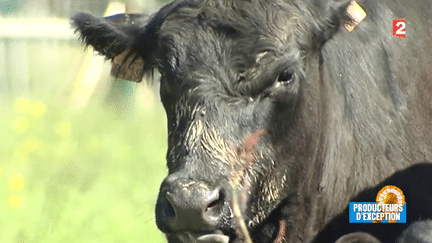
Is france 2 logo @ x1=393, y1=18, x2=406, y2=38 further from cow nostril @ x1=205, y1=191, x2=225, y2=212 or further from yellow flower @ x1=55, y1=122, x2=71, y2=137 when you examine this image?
yellow flower @ x1=55, y1=122, x2=71, y2=137

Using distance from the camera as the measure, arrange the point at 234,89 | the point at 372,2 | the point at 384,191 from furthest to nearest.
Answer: the point at 372,2 < the point at 384,191 < the point at 234,89

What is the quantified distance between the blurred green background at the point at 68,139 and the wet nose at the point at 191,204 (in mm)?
1237

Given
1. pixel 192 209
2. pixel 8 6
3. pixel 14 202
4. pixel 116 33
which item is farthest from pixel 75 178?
pixel 8 6

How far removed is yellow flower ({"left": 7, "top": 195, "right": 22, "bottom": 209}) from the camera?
19.2 feet

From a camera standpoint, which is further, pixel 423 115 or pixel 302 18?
pixel 423 115

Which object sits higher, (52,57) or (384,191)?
(384,191)

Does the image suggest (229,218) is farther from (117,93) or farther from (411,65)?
(117,93)

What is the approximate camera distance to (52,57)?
11.5m

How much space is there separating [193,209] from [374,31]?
6.12 ft

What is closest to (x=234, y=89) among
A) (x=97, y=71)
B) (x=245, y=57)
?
(x=245, y=57)

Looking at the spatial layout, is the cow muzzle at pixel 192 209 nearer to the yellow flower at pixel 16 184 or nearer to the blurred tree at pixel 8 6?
the yellow flower at pixel 16 184

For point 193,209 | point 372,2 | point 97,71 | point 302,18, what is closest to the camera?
point 193,209

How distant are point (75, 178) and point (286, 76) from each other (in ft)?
11.7

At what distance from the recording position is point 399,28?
15.3 ft
